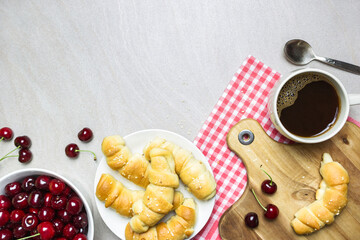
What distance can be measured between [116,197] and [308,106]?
87 centimetres

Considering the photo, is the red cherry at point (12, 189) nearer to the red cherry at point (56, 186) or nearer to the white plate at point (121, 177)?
the red cherry at point (56, 186)

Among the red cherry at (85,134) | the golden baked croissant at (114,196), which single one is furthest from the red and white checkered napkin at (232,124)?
the red cherry at (85,134)

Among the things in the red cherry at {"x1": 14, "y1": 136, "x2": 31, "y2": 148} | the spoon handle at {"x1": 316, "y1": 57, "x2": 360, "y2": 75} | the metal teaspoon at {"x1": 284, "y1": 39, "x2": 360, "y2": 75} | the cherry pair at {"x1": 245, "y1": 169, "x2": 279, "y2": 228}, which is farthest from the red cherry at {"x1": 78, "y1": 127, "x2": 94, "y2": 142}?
the spoon handle at {"x1": 316, "y1": 57, "x2": 360, "y2": 75}

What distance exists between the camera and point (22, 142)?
155 centimetres

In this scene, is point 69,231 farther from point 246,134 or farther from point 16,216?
point 246,134

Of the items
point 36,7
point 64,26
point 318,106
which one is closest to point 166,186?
point 318,106

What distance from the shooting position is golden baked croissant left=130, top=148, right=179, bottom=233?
1343 millimetres

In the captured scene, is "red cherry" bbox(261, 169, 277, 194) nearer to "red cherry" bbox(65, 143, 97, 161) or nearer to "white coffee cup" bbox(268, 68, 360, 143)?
"white coffee cup" bbox(268, 68, 360, 143)

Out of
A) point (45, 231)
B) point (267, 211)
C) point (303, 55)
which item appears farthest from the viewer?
point (303, 55)

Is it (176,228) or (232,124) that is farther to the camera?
(232,124)

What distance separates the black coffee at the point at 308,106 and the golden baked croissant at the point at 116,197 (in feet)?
1.82

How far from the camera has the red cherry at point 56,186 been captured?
136cm

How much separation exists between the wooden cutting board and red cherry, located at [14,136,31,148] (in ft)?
2.99

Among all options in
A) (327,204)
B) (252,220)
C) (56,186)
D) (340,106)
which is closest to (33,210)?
(56,186)
